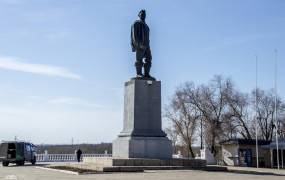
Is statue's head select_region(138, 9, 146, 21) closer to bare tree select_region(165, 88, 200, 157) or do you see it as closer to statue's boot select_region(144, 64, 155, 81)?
statue's boot select_region(144, 64, 155, 81)

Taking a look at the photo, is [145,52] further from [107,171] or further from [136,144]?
[107,171]

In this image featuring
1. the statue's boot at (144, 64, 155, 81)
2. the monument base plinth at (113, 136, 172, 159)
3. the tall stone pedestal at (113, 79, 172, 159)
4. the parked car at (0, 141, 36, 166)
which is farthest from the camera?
the parked car at (0, 141, 36, 166)

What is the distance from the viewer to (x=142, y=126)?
23641mm

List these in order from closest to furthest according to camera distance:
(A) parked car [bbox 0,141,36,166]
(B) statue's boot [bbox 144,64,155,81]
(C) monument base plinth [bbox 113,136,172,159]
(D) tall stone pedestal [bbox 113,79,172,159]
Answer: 1. (C) monument base plinth [bbox 113,136,172,159]
2. (D) tall stone pedestal [bbox 113,79,172,159]
3. (B) statue's boot [bbox 144,64,155,81]
4. (A) parked car [bbox 0,141,36,166]

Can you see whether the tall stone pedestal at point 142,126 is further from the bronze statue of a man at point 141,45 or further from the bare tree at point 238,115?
the bare tree at point 238,115

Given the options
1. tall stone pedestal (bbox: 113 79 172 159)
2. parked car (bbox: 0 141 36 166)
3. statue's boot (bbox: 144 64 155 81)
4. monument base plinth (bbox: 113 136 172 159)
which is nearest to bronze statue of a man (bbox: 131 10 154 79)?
statue's boot (bbox: 144 64 155 81)

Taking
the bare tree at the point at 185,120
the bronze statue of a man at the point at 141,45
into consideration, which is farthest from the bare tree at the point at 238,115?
the bronze statue of a man at the point at 141,45

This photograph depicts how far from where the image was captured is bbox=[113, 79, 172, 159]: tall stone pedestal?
75.4 ft

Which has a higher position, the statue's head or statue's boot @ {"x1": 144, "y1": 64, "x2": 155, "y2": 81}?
the statue's head

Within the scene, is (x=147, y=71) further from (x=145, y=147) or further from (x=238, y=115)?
(x=238, y=115)

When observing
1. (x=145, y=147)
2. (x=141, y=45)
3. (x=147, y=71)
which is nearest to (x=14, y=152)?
(x=147, y=71)

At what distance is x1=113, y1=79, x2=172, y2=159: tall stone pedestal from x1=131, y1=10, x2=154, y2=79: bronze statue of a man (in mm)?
1117

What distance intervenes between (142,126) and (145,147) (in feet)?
3.91

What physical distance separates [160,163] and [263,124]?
37.0 metres
